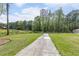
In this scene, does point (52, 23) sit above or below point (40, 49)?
above

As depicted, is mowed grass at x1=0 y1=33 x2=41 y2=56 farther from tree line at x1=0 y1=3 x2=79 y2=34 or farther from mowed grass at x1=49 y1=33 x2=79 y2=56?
mowed grass at x1=49 y1=33 x2=79 y2=56

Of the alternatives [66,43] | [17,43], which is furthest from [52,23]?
[17,43]

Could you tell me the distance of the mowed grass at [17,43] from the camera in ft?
20.2

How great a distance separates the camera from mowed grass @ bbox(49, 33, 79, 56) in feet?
20.1

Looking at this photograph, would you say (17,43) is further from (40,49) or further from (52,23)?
(52,23)

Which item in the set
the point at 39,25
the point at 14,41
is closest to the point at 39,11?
the point at 39,25

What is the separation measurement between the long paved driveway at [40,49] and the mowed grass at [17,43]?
2.8 inches

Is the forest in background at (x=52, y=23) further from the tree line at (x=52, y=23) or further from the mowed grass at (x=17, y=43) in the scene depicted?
the mowed grass at (x=17, y=43)

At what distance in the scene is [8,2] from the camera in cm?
616

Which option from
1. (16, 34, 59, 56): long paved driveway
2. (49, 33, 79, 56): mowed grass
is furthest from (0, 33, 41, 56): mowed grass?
(49, 33, 79, 56): mowed grass

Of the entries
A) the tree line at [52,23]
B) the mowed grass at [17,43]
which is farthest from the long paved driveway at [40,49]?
the tree line at [52,23]

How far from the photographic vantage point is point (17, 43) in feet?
20.5

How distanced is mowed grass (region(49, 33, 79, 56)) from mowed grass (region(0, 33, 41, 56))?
33 centimetres

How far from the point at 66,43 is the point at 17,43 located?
0.85 metres
